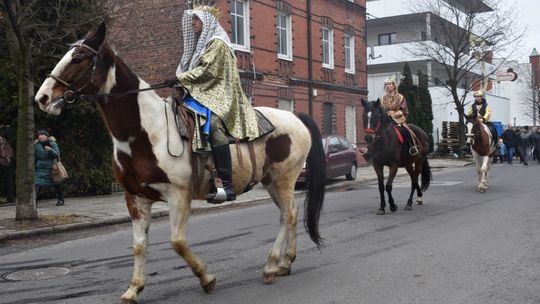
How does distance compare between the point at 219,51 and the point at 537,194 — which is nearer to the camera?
the point at 219,51

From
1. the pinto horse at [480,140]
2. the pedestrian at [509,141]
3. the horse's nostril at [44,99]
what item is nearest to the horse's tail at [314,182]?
the horse's nostril at [44,99]

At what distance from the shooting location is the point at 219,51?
5629 mm

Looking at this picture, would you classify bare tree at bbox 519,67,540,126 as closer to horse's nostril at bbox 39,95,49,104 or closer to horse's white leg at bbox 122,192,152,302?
horse's white leg at bbox 122,192,152,302

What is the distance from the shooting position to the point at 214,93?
559cm

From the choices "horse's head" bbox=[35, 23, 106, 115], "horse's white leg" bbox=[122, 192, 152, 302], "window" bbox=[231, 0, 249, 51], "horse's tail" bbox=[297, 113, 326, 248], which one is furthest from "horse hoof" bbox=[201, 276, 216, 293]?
"window" bbox=[231, 0, 249, 51]

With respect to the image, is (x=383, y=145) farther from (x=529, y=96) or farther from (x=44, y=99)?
(x=529, y=96)

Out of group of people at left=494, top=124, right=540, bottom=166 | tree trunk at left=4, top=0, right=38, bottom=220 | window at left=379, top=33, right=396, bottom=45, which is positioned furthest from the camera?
window at left=379, top=33, right=396, bottom=45

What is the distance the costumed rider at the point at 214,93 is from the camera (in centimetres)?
538

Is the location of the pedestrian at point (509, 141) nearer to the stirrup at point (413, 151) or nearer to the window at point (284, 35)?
the window at point (284, 35)

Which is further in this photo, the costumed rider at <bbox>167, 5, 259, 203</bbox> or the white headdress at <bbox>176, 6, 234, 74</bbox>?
the white headdress at <bbox>176, 6, 234, 74</bbox>

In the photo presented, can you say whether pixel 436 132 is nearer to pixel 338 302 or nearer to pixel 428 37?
pixel 428 37

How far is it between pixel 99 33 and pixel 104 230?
251 inches

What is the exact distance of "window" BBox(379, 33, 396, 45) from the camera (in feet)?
148

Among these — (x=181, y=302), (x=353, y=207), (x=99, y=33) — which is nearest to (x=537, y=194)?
(x=353, y=207)
